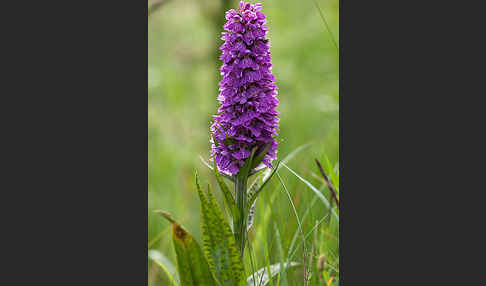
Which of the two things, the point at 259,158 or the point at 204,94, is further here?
Answer: the point at 204,94

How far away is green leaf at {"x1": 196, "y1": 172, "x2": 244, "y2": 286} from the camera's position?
2871mm

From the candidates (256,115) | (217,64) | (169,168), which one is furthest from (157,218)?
→ (256,115)

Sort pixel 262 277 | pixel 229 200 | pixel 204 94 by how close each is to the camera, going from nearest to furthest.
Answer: pixel 229 200
pixel 262 277
pixel 204 94

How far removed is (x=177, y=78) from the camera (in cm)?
646

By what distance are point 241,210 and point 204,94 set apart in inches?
115

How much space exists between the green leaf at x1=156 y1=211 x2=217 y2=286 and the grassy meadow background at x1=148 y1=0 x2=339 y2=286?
1378 mm

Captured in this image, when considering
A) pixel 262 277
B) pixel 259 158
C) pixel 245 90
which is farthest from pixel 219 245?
pixel 245 90

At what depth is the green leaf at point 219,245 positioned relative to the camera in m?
2.87

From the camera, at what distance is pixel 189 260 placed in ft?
9.38

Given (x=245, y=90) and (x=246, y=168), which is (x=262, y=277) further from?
(x=245, y=90)

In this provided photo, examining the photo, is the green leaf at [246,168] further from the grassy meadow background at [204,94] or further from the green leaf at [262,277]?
the grassy meadow background at [204,94]

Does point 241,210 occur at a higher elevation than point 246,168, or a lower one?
lower

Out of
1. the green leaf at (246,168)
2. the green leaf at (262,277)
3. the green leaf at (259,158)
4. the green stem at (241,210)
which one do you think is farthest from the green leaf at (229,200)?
the green leaf at (262,277)

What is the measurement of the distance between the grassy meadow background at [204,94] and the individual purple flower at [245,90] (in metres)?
1.33
